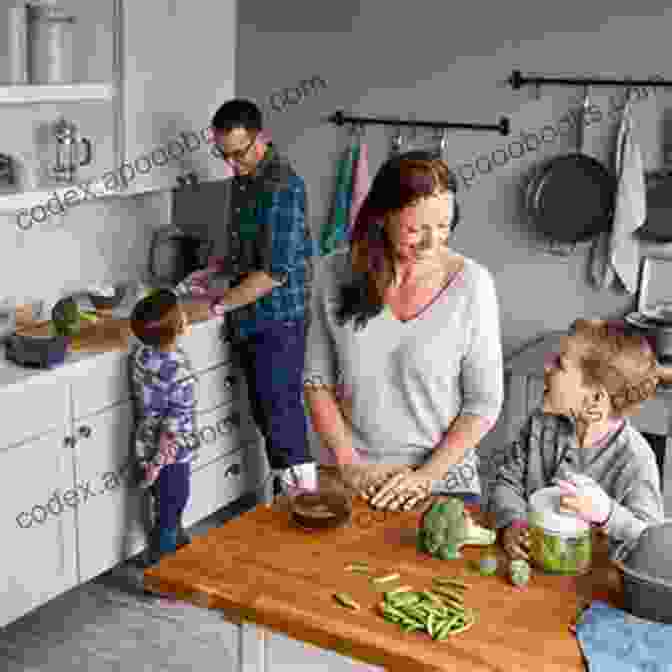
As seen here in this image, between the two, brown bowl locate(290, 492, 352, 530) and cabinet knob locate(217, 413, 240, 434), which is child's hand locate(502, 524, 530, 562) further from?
cabinet knob locate(217, 413, 240, 434)

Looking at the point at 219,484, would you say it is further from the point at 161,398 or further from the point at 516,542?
the point at 516,542

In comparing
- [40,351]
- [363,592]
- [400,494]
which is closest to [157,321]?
[40,351]

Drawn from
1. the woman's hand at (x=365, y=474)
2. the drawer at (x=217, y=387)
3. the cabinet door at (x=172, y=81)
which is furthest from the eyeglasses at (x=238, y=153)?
the woman's hand at (x=365, y=474)

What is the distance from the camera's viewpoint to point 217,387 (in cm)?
409

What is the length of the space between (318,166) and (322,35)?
1.74 ft

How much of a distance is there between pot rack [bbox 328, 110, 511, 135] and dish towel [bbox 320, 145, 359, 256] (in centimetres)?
11

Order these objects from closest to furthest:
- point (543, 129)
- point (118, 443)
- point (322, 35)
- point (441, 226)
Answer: point (441, 226) → point (118, 443) → point (543, 129) → point (322, 35)

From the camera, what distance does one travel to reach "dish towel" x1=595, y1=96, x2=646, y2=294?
4.14 meters

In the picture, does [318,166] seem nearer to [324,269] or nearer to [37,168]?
[37,168]

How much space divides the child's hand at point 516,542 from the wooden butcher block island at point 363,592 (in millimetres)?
26

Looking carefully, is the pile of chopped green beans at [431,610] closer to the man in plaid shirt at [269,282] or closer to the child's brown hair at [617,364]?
the child's brown hair at [617,364]

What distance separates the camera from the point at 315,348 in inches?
99.7

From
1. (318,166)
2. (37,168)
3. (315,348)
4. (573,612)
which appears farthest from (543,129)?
(573,612)

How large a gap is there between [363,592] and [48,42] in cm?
231
